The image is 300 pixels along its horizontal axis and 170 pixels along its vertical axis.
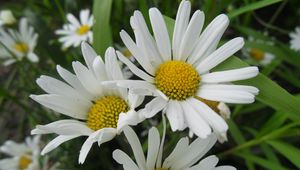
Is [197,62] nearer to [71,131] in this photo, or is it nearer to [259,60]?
[71,131]

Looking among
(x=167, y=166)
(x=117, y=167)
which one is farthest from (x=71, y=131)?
(x=117, y=167)

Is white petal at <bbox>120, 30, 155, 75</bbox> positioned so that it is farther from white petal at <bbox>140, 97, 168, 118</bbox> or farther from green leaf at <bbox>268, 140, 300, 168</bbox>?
green leaf at <bbox>268, 140, 300, 168</bbox>

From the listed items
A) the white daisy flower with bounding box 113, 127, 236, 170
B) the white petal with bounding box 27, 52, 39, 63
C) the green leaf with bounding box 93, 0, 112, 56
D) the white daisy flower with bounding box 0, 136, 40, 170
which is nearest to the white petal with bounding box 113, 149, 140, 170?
the white daisy flower with bounding box 113, 127, 236, 170

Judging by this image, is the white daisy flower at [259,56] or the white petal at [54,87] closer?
the white petal at [54,87]

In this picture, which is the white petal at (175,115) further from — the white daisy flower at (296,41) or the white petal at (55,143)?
the white daisy flower at (296,41)

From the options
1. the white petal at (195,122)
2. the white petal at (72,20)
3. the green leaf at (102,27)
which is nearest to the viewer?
the white petal at (195,122)

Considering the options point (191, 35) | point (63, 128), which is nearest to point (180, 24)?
point (191, 35)

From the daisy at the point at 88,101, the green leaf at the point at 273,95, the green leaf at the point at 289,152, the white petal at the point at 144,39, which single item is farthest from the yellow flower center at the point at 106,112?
the green leaf at the point at 289,152

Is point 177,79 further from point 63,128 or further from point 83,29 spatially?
point 83,29
